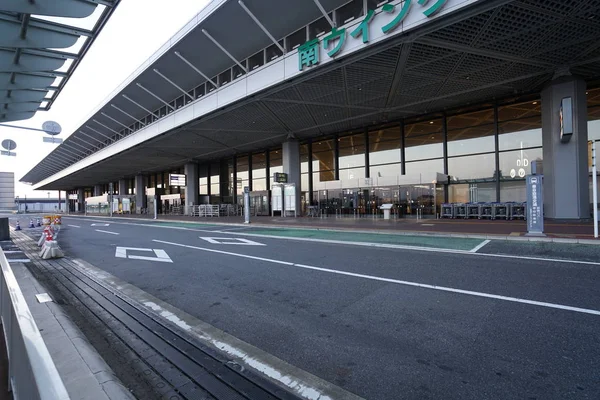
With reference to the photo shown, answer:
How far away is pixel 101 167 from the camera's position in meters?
45.0

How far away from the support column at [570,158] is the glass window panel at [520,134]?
14.9 feet

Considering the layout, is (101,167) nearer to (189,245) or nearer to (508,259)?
(189,245)

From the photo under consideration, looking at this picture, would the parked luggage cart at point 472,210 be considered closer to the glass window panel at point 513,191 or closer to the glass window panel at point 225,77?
the glass window panel at point 513,191

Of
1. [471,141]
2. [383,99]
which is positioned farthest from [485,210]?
[383,99]

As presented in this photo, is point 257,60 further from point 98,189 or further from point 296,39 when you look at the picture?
point 98,189

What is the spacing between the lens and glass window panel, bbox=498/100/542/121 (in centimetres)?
1883

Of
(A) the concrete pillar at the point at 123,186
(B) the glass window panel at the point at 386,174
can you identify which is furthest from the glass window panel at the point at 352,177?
(A) the concrete pillar at the point at 123,186

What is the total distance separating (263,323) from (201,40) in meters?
19.6

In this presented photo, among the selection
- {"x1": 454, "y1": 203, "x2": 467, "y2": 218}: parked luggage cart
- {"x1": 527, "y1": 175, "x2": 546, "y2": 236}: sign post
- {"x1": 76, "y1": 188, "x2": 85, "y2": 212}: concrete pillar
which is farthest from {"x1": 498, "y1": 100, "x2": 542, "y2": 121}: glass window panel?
{"x1": 76, "y1": 188, "x2": 85, "y2": 212}: concrete pillar

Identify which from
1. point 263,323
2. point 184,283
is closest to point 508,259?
point 263,323

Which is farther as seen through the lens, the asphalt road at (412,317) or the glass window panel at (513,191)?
the glass window panel at (513,191)

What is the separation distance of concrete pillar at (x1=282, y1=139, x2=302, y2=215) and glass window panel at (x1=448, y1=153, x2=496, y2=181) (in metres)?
12.7

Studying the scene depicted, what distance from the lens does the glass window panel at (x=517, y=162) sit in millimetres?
19062

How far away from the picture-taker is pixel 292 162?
88.9 ft
